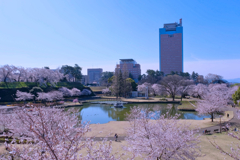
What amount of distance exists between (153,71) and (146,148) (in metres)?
53.4

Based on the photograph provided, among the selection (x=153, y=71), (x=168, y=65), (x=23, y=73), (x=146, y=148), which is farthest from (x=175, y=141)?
(x=168, y=65)

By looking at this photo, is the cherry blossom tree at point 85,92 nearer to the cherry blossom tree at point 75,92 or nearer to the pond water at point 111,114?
the cherry blossom tree at point 75,92

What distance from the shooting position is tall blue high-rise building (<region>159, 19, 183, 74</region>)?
7894cm

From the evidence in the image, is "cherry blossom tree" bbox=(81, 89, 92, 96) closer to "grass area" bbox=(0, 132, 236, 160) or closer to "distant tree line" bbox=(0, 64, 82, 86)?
"distant tree line" bbox=(0, 64, 82, 86)

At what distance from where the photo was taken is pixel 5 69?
3312 cm

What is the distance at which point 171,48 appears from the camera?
8006 cm

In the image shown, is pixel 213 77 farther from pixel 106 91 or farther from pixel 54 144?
pixel 54 144

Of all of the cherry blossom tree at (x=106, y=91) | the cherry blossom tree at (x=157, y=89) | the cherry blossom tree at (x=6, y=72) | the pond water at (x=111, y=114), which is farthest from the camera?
the cherry blossom tree at (x=106, y=91)

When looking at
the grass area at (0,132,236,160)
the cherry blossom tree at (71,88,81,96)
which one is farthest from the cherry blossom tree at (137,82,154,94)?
the grass area at (0,132,236,160)

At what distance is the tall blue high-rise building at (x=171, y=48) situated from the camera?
78.9 metres

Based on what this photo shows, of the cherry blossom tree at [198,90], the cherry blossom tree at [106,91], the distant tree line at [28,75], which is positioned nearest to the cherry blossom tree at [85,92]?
the cherry blossom tree at [106,91]

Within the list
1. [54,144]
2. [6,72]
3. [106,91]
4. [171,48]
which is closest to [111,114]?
[54,144]

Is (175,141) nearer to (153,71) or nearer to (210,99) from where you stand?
(210,99)

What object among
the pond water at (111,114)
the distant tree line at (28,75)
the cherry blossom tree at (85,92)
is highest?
the distant tree line at (28,75)
